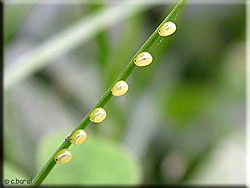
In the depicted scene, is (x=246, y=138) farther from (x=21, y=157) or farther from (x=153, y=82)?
(x=21, y=157)

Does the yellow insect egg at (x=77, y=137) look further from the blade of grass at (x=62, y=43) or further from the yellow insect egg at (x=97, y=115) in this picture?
the blade of grass at (x=62, y=43)

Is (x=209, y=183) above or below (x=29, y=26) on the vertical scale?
below

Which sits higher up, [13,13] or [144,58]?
[13,13]

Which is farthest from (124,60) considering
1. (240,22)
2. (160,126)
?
(240,22)

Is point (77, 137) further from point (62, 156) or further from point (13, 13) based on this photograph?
point (13, 13)

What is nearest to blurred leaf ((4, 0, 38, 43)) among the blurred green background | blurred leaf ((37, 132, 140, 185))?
the blurred green background

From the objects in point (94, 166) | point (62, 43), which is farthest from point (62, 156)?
point (62, 43)

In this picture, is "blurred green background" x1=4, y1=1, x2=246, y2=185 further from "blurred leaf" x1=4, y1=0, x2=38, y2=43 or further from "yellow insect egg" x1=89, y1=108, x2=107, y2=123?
"yellow insect egg" x1=89, y1=108, x2=107, y2=123
